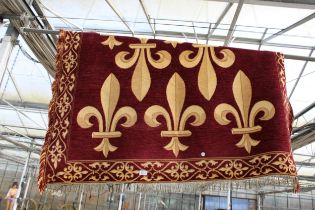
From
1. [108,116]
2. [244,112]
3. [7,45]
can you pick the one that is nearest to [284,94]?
[244,112]

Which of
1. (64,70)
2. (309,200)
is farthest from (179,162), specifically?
(309,200)

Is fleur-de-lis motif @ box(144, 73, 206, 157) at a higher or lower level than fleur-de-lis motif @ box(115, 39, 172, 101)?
lower

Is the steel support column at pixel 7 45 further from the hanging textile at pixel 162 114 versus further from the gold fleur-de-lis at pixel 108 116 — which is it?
the gold fleur-de-lis at pixel 108 116

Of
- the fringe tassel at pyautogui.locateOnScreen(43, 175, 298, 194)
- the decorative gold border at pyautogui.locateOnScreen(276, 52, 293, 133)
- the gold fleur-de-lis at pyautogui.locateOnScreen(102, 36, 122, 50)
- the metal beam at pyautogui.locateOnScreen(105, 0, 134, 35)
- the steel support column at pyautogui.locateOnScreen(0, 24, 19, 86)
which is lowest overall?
the fringe tassel at pyautogui.locateOnScreen(43, 175, 298, 194)

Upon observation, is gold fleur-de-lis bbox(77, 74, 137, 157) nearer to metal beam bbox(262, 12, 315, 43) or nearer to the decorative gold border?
the decorative gold border

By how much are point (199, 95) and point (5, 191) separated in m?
18.0

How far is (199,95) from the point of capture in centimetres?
183

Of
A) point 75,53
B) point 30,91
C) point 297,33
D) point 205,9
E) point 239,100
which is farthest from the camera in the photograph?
point 30,91

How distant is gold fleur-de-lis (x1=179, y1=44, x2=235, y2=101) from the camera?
1.85 m

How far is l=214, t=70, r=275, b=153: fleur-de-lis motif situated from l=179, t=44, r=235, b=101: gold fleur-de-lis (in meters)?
0.11

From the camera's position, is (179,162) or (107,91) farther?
(107,91)

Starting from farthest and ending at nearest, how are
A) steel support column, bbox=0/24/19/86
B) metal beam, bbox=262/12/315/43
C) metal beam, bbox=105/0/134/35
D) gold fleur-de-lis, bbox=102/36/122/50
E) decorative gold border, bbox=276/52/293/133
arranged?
1. metal beam, bbox=105/0/134/35
2. metal beam, bbox=262/12/315/43
3. steel support column, bbox=0/24/19/86
4. gold fleur-de-lis, bbox=102/36/122/50
5. decorative gold border, bbox=276/52/293/133

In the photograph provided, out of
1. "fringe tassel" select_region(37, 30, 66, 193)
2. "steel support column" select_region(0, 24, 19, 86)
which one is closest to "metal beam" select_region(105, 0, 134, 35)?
"steel support column" select_region(0, 24, 19, 86)

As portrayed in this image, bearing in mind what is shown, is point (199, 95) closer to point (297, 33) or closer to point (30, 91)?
point (297, 33)
